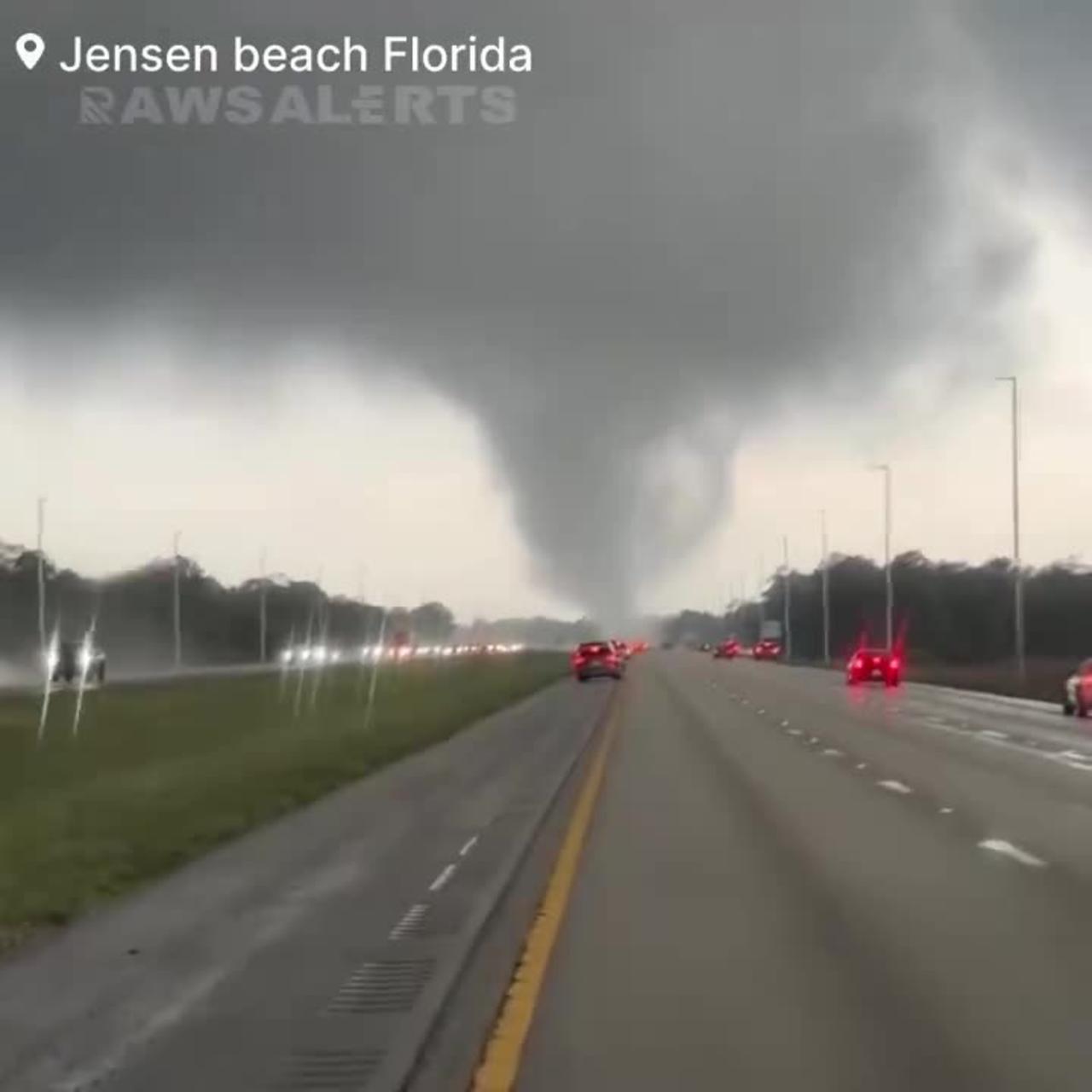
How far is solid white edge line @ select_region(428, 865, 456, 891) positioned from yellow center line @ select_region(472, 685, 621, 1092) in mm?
818

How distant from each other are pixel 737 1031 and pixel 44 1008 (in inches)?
135

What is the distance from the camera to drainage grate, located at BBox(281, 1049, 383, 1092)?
927cm

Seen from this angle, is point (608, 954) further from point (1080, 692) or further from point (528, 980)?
point (1080, 692)

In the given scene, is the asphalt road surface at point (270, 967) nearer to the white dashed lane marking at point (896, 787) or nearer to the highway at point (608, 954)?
the highway at point (608, 954)

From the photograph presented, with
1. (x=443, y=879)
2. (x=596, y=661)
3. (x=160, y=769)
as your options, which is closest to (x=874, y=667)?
(x=596, y=661)

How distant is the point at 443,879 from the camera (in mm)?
17734

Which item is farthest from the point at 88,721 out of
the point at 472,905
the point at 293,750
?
the point at 472,905

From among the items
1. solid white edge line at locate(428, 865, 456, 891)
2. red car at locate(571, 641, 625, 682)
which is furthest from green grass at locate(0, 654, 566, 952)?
red car at locate(571, 641, 625, 682)

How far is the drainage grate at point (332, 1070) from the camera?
927 centimetres

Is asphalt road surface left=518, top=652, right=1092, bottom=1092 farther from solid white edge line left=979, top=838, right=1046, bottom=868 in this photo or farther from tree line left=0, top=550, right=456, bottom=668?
tree line left=0, top=550, right=456, bottom=668

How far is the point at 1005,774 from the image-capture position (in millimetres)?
32125

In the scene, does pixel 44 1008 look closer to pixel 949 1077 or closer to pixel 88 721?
pixel 949 1077

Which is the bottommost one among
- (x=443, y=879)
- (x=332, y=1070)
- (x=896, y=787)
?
(x=332, y=1070)

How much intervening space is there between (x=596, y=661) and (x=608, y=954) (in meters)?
95.6
